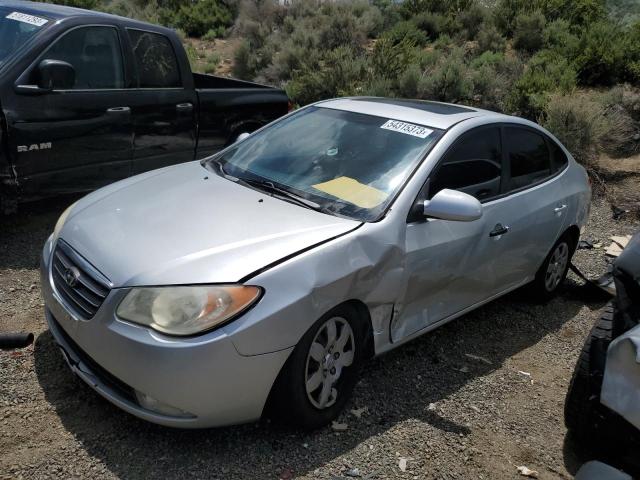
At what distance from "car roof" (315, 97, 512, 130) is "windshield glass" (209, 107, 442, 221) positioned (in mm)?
72

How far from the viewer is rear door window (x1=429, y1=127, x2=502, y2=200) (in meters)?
3.97

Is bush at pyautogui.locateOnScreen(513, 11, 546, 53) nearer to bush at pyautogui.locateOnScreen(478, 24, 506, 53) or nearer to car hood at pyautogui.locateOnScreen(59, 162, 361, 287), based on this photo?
bush at pyautogui.locateOnScreen(478, 24, 506, 53)

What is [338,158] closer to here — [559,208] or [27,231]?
[559,208]

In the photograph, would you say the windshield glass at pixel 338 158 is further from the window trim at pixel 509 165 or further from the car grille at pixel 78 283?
the car grille at pixel 78 283

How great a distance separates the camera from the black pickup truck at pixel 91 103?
16.6ft

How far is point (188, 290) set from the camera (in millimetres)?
2896

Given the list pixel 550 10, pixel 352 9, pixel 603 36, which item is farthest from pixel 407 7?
pixel 603 36

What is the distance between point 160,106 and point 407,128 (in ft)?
9.27

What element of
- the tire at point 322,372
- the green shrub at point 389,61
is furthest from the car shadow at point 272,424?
the green shrub at point 389,61

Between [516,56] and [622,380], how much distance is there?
11.3 meters

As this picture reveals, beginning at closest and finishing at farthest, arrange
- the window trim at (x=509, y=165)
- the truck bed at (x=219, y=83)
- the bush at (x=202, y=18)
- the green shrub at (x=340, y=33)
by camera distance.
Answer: the window trim at (x=509, y=165)
the truck bed at (x=219, y=83)
the green shrub at (x=340, y=33)
the bush at (x=202, y=18)

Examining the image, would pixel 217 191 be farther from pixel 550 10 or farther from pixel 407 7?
pixel 407 7

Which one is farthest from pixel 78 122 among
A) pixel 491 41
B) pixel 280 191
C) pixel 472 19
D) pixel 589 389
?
pixel 472 19

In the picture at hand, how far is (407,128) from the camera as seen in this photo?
4137 millimetres
